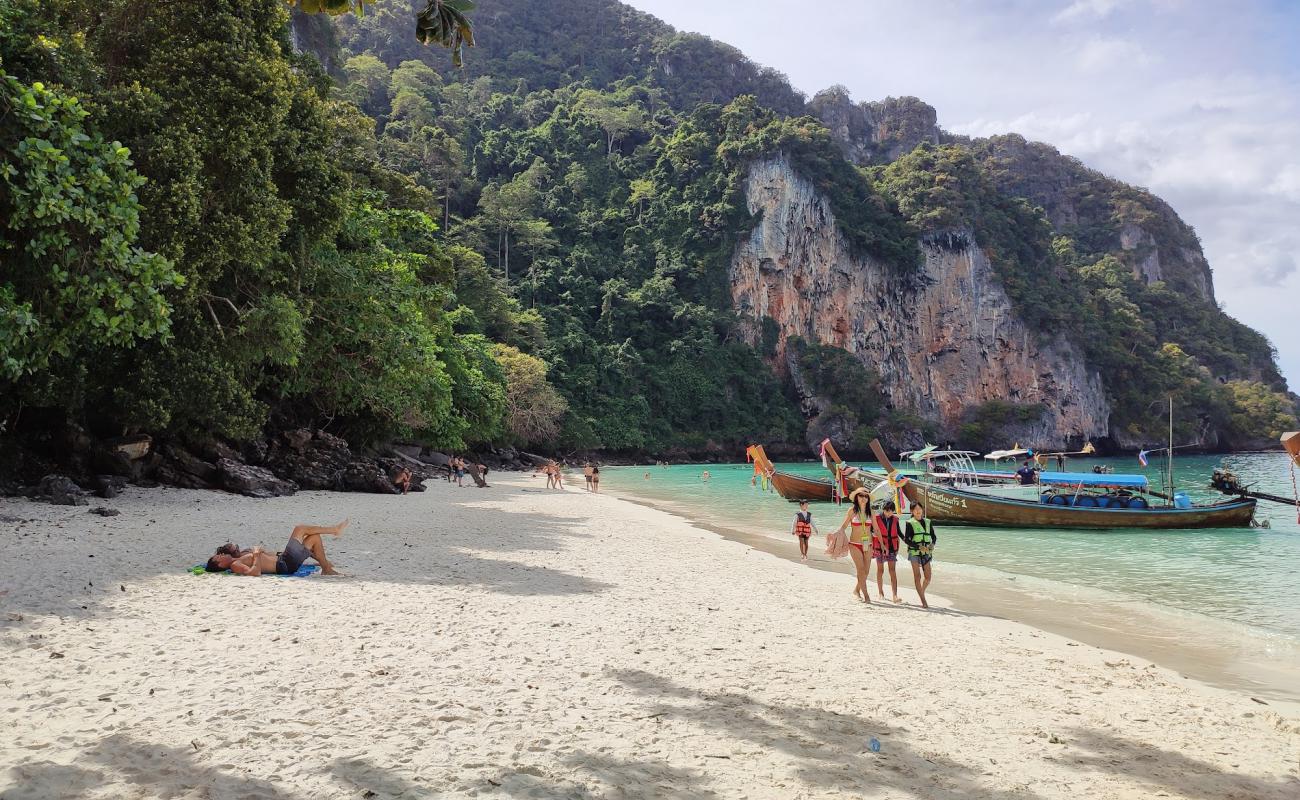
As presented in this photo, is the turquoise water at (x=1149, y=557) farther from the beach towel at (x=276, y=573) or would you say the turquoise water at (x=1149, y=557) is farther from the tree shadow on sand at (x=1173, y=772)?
the beach towel at (x=276, y=573)

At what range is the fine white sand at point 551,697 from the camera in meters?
3.11

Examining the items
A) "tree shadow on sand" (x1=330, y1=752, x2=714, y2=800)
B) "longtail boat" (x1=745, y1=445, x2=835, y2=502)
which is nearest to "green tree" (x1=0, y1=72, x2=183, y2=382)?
"tree shadow on sand" (x1=330, y1=752, x2=714, y2=800)

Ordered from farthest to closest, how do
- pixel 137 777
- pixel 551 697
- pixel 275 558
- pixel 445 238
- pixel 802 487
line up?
pixel 445 238 → pixel 802 487 → pixel 275 558 → pixel 551 697 → pixel 137 777

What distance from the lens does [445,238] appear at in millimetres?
59500

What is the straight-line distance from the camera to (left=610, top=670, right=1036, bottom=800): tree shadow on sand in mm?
3254

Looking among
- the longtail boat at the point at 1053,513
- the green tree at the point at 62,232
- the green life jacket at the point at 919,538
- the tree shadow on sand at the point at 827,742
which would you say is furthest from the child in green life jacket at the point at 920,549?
the longtail boat at the point at 1053,513

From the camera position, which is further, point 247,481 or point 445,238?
point 445,238

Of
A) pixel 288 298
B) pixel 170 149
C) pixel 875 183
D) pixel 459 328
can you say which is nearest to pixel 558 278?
pixel 459 328

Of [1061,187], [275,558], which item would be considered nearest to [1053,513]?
[275,558]

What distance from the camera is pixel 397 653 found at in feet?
15.5

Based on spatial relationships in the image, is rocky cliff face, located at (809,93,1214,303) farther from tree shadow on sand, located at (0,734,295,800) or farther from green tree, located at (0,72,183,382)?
tree shadow on sand, located at (0,734,295,800)

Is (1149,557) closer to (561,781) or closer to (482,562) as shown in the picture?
(482,562)

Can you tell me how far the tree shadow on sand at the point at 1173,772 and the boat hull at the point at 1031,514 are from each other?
16.6 m

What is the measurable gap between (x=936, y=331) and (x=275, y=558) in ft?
244
